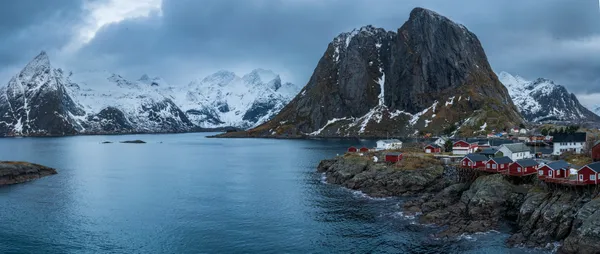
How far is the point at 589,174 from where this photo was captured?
52750mm

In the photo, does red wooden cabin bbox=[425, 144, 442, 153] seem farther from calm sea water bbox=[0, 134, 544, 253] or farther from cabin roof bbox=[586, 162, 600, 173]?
cabin roof bbox=[586, 162, 600, 173]

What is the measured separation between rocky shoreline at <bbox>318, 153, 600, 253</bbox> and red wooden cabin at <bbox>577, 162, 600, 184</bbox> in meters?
1.17

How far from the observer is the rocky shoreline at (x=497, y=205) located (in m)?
46.4

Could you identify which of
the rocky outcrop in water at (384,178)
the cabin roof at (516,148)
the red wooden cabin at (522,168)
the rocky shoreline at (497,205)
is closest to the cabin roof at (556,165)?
the rocky shoreline at (497,205)

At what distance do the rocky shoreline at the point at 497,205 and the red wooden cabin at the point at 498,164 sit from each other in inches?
69.0

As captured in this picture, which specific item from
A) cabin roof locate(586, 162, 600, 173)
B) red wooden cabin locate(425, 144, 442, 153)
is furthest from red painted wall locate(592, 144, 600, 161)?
red wooden cabin locate(425, 144, 442, 153)

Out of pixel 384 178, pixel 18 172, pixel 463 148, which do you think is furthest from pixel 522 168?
pixel 18 172

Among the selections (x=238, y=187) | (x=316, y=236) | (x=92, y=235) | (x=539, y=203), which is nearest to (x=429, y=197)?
(x=539, y=203)

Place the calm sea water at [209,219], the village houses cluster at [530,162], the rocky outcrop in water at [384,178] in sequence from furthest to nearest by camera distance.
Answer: the rocky outcrop in water at [384,178]
the village houses cluster at [530,162]
the calm sea water at [209,219]

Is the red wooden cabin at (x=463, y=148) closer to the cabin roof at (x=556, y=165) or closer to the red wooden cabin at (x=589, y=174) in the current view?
the cabin roof at (x=556, y=165)

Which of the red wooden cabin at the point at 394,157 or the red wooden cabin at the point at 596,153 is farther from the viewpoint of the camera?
the red wooden cabin at the point at 394,157

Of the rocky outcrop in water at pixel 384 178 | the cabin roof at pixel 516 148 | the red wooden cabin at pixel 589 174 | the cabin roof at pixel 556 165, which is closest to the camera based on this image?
the red wooden cabin at pixel 589 174

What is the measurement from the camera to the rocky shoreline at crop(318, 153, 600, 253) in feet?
152

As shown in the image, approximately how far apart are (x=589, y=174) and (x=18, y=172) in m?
108
